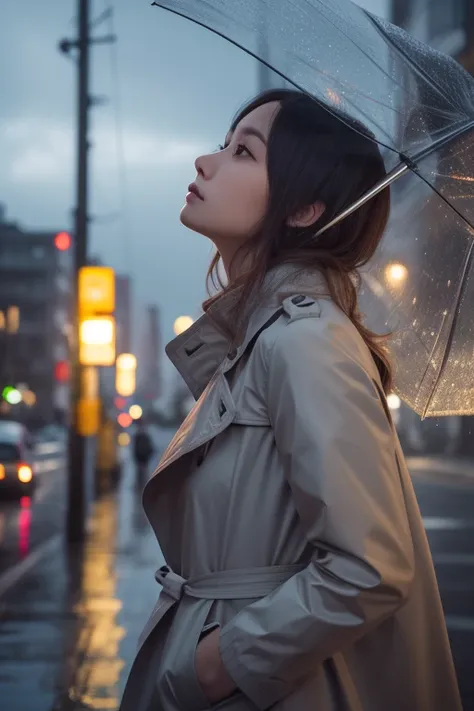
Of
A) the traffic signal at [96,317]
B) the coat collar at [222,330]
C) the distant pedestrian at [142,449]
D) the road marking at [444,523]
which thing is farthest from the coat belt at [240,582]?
the distant pedestrian at [142,449]

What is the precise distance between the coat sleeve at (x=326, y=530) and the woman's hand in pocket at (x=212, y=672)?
0.12 ft

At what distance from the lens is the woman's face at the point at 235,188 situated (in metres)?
2.30

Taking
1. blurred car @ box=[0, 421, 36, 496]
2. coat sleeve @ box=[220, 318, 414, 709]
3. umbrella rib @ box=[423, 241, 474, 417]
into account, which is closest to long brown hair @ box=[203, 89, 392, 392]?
coat sleeve @ box=[220, 318, 414, 709]

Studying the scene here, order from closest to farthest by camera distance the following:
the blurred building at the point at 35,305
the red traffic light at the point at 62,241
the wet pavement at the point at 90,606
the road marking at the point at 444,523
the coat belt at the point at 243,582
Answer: the coat belt at the point at 243,582 < the wet pavement at the point at 90,606 < the road marking at the point at 444,523 < the red traffic light at the point at 62,241 < the blurred building at the point at 35,305

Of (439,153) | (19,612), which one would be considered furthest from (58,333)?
(439,153)

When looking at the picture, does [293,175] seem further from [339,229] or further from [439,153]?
[439,153]

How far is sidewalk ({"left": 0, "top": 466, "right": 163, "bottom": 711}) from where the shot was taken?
243 inches

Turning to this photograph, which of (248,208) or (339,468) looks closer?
(339,468)

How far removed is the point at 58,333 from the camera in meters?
108

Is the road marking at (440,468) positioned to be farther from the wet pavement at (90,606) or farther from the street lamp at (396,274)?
the street lamp at (396,274)

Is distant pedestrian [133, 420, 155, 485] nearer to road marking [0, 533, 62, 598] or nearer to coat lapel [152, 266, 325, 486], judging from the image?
road marking [0, 533, 62, 598]

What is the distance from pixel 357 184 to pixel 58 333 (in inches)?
4228

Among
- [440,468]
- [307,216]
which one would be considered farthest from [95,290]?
[440,468]

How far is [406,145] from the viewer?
7.61ft
